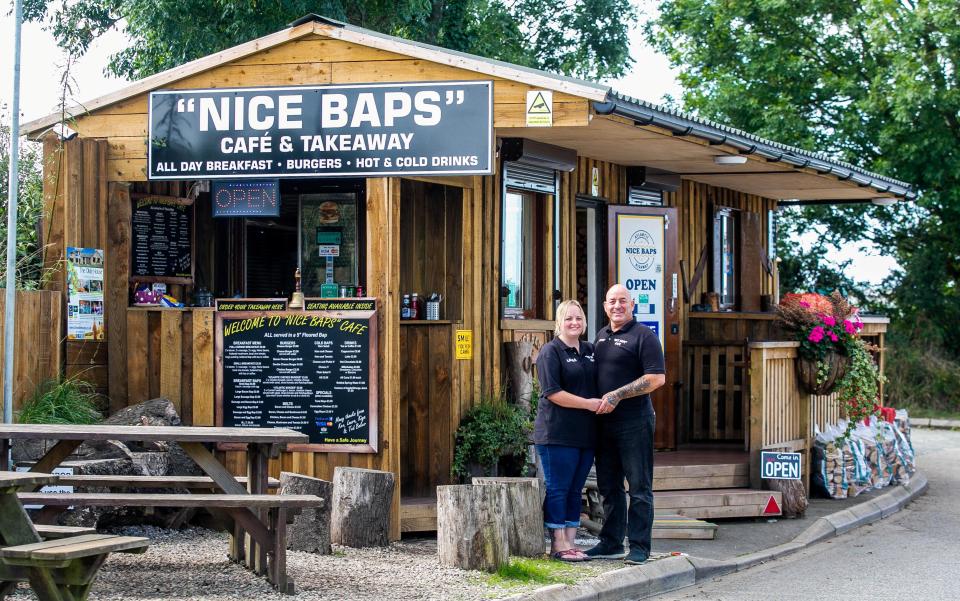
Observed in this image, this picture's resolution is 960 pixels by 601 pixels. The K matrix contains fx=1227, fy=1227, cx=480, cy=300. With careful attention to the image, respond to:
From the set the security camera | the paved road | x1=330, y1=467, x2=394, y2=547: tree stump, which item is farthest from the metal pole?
the paved road

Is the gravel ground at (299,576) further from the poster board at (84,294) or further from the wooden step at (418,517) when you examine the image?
the poster board at (84,294)

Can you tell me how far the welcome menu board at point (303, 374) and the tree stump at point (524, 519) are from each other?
1422mm

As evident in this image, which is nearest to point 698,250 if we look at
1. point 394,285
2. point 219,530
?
point 394,285

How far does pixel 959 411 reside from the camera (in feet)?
80.7

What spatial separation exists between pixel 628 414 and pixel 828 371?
4446 mm

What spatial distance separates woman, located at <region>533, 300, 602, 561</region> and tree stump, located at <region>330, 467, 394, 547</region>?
121cm

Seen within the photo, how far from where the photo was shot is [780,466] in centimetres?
1144

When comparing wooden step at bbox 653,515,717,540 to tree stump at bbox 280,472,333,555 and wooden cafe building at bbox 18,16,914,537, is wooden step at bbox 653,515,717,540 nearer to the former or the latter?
wooden cafe building at bbox 18,16,914,537

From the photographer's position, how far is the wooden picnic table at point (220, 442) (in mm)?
7211

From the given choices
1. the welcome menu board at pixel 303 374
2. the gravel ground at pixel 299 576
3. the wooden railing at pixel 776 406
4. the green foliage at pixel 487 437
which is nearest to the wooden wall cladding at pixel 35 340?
the welcome menu board at pixel 303 374

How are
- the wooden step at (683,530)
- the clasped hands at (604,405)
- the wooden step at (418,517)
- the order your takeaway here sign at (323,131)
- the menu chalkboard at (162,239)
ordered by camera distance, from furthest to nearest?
the menu chalkboard at (162,239) < the wooden step at (683,530) < the wooden step at (418,517) < the order your takeaway here sign at (323,131) < the clasped hands at (604,405)

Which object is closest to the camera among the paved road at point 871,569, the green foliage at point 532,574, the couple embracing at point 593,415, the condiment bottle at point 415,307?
the green foliage at point 532,574

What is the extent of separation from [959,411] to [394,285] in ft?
60.2

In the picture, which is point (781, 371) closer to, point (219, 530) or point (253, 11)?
point (219, 530)
